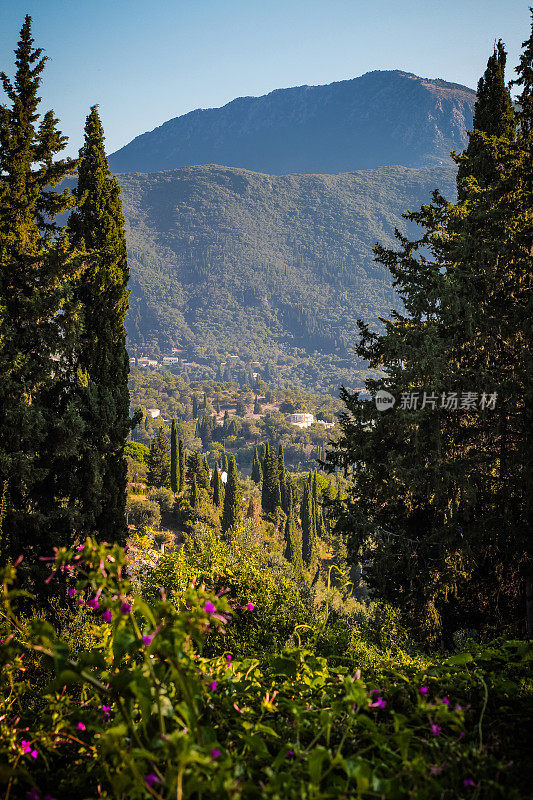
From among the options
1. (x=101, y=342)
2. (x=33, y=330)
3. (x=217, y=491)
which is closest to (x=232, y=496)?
(x=217, y=491)

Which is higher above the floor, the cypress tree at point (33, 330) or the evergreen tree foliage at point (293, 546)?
the cypress tree at point (33, 330)

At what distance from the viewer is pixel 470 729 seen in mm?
1566

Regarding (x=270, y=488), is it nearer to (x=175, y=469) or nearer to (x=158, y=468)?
(x=175, y=469)

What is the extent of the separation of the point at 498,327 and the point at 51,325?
6.76m

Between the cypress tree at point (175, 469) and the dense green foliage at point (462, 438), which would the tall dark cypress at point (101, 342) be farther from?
the cypress tree at point (175, 469)

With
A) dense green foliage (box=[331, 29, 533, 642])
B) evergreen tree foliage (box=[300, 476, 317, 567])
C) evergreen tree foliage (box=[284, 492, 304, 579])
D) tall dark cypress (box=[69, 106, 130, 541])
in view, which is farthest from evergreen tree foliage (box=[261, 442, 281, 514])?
dense green foliage (box=[331, 29, 533, 642])

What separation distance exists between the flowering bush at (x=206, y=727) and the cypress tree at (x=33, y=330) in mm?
6642

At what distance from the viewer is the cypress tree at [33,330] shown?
25.3ft

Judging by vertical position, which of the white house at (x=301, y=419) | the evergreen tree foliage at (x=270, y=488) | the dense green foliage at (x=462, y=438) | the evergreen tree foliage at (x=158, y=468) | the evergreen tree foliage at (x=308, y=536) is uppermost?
the dense green foliage at (x=462, y=438)

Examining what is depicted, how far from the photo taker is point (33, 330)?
8.10 metres

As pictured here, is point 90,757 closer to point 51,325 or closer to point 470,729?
point 470,729

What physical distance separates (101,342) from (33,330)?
132cm

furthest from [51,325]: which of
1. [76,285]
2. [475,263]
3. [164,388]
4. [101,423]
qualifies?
[164,388]

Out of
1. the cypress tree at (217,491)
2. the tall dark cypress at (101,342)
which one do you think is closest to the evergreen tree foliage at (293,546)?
the cypress tree at (217,491)
